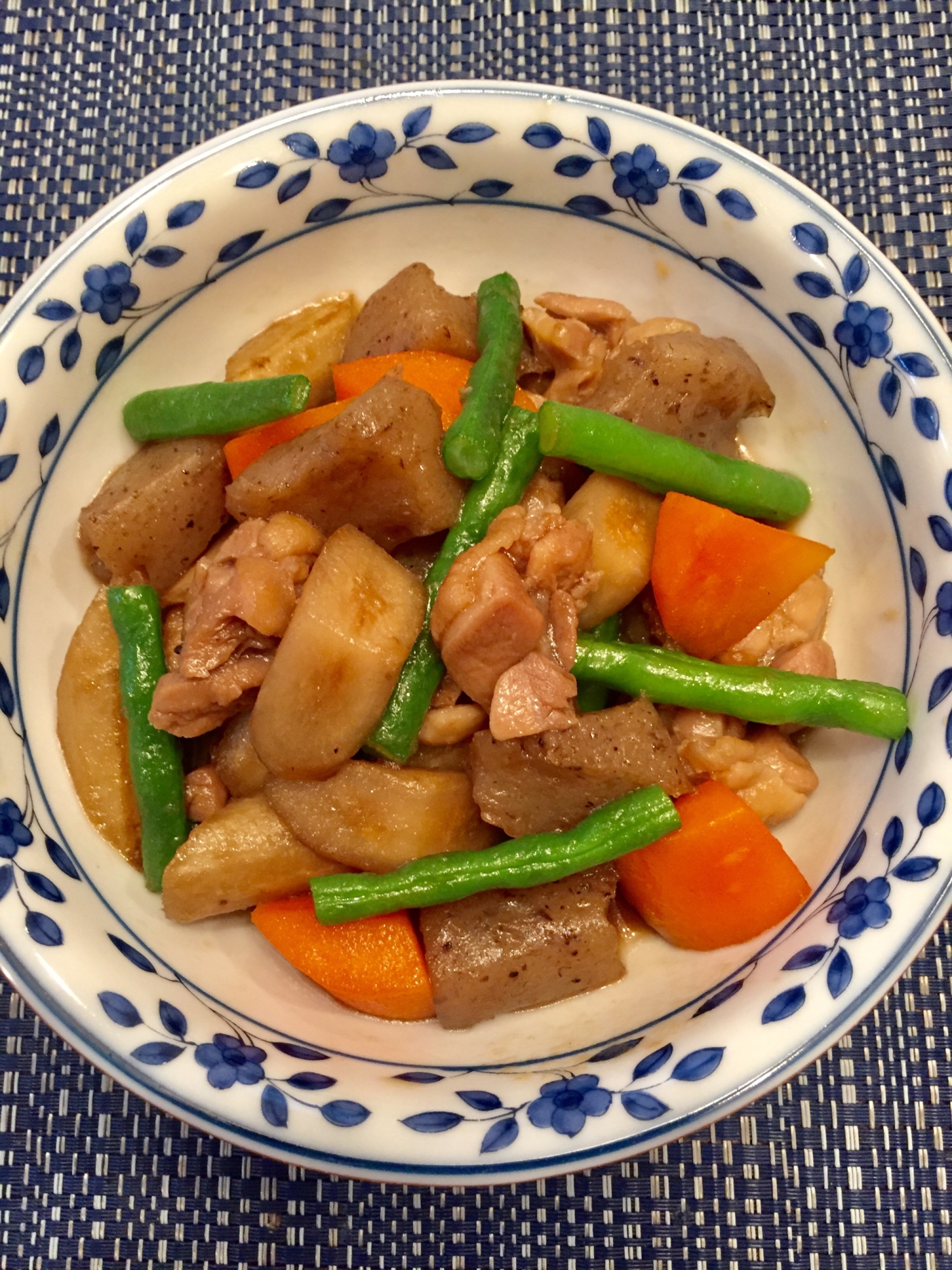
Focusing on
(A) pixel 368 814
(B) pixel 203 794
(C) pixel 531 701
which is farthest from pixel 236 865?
(C) pixel 531 701

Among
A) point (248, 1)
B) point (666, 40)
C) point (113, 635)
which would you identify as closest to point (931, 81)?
point (666, 40)

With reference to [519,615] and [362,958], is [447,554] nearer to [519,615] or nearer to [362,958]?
[519,615]

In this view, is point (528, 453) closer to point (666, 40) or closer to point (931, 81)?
point (666, 40)

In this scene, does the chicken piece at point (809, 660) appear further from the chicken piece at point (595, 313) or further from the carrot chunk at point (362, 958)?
the carrot chunk at point (362, 958)

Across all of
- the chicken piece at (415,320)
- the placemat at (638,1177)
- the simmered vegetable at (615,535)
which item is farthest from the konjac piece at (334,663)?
the placemat at (638,1177)

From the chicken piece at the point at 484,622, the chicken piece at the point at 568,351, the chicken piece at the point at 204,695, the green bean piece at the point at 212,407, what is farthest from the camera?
the chicken piece at the point at 568,351

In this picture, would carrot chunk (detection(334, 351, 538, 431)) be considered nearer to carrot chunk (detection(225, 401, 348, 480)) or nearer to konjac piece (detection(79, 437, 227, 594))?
carrot chunk (detection(225, 401, 348, 480))

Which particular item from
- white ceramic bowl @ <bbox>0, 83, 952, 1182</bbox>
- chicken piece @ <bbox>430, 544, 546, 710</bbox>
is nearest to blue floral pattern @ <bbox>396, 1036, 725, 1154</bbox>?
white ceramic bowl @ <bbox>0, 83, 952, 1182</bbox>

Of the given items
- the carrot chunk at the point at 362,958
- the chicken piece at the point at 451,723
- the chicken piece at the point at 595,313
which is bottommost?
the carrot chunk at the point at 362,958

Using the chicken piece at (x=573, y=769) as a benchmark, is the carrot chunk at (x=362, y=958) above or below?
below
